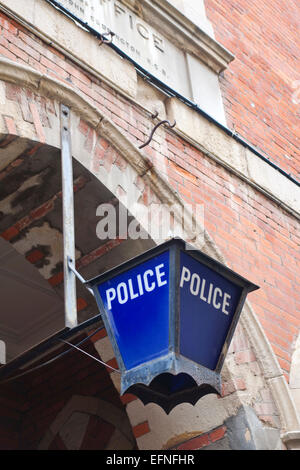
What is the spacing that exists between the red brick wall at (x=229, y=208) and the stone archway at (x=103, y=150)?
0.16 meters

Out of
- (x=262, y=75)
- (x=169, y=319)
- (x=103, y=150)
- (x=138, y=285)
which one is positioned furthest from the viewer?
(x=262, y=75)

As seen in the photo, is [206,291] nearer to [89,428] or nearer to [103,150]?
[103,150]

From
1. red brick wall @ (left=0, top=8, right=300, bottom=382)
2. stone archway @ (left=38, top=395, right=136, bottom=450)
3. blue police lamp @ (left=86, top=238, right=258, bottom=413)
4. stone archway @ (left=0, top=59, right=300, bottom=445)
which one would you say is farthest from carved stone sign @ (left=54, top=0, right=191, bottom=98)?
stone archway @ (left=38, top=395, right=136, bottom=450)

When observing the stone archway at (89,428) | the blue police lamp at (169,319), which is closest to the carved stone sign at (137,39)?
the blue police lamp at (169,319)

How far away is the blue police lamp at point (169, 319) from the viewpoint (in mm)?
2703

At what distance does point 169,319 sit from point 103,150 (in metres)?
1.40

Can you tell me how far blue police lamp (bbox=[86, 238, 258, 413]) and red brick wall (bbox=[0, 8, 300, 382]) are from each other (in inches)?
51.3

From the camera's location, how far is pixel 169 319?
2.70 metres

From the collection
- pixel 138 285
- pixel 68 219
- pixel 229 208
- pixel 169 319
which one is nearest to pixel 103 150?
pixel 68 219

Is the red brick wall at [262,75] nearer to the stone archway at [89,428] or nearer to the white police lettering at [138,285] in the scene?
the stone archway at [89,428]

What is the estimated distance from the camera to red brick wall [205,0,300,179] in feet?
18.2

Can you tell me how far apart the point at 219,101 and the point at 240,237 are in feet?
4.11

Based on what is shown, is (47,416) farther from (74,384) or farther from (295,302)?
(295,302)

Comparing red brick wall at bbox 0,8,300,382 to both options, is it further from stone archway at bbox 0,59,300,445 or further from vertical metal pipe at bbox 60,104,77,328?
vertical metal pipe at bbox 60,104,77,328
